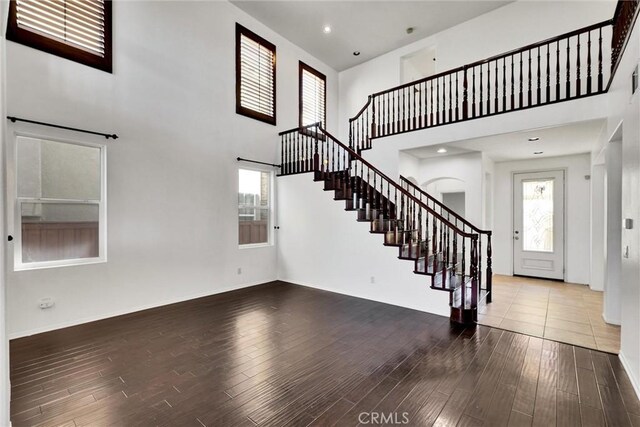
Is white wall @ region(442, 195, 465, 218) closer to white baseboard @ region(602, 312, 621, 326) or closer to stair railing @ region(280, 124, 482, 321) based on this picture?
stair railing @ region(280, 124, 482, 321)

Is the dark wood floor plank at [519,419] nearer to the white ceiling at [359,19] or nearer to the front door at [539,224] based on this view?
the front door at [539,224]

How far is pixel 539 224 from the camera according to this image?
6660mm

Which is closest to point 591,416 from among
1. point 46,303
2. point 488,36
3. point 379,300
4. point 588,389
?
point 588,389

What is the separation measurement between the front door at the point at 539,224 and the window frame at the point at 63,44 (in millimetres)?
8328

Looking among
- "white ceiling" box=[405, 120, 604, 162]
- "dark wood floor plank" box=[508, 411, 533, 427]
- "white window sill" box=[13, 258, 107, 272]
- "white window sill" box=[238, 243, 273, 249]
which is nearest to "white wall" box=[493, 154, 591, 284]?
"white ceiling" box=[405, 120, 604, 162]

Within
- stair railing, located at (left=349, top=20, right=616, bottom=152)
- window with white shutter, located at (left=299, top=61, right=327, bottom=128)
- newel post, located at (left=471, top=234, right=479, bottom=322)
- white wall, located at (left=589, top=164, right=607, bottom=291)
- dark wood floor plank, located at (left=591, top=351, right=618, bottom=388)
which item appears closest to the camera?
dark wood floor plank, located at (left=591, top=351, right=618, bottom=388)

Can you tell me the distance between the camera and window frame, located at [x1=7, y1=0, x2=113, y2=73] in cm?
336

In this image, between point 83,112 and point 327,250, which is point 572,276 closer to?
point 327,250

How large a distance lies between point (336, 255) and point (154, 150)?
351 cm

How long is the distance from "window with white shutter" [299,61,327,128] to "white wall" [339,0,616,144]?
856 millimetres

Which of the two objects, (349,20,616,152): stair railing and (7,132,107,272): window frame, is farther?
(349,20,616,152): stair railing

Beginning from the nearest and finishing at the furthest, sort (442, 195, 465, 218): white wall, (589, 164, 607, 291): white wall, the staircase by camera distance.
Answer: the staircase → (589, 164, 607, 291): white wall → (442, 195, 465, 218): white wall

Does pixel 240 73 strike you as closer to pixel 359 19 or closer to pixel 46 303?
pixel 359 19

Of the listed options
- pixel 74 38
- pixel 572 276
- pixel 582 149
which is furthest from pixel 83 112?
pixel 572 276
